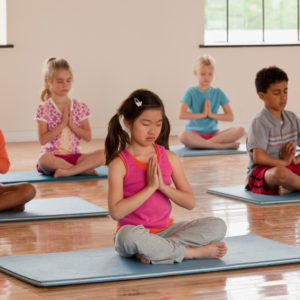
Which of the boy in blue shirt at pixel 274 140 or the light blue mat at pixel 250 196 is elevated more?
the boy in blue shirt at pixel 274 140

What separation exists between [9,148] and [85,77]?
47.9 inches

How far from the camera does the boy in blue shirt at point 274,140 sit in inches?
149

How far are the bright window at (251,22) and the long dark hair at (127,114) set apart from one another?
5.17 m

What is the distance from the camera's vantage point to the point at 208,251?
8.22 ft

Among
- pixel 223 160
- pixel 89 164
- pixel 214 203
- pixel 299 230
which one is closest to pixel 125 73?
pixel 223 160

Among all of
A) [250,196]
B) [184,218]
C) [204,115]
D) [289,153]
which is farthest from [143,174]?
[204,115]

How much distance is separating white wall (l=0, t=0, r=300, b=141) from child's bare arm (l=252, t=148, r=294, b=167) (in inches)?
142

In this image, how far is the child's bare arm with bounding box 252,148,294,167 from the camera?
149 inches

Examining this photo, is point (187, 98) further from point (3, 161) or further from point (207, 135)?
point (3, 161)

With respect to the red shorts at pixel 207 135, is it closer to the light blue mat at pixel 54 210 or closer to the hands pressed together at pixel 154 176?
the light blue mat at pixel 54 210

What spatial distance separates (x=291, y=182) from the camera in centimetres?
378

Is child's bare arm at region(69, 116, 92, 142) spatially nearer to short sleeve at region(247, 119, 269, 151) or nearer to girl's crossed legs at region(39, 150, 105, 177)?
girl's crossed legs at region(39, 150, 105, 177)

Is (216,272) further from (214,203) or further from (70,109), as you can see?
(70,109)

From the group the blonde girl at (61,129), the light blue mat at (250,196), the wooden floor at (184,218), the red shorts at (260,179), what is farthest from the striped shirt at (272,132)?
the blonde girl at (61,129)
